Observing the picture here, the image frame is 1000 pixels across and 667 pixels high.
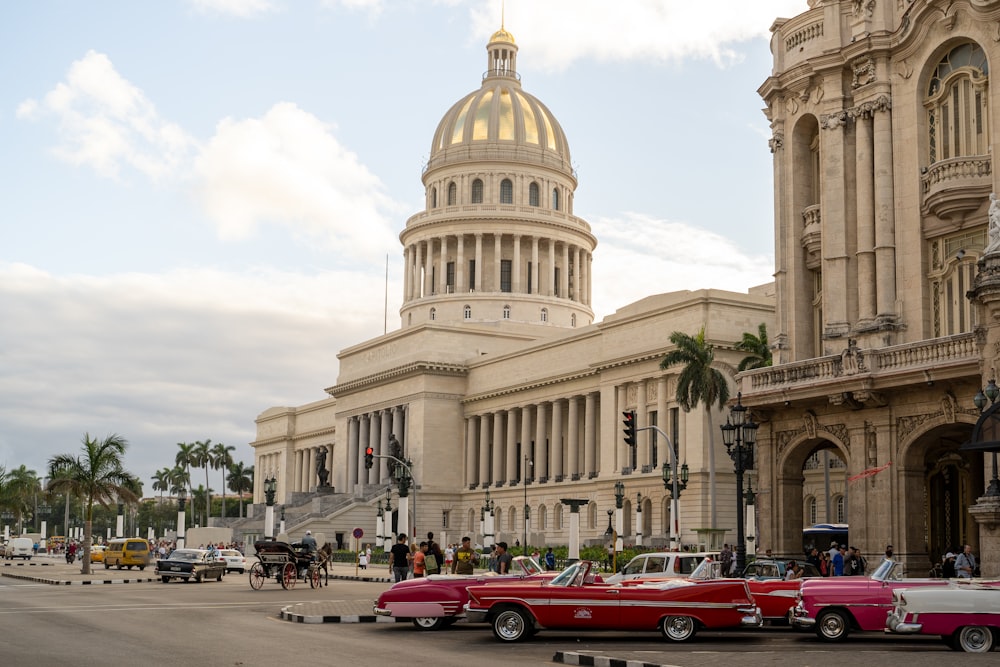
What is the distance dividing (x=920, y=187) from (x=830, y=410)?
741cm

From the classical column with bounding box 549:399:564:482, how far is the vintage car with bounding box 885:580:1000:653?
67788mm

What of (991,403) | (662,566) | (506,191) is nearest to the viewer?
(662,566)

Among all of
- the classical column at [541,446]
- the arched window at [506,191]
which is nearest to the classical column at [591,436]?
the classical column at [541,446]

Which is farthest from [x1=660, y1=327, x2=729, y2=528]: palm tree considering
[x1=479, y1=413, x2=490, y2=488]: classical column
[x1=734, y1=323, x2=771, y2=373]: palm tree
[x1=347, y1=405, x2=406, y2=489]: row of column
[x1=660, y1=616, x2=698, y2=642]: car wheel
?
[x1=660, y1=616, x2=698, y2=642]: car wheel

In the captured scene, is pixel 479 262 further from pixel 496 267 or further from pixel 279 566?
pixel 279 566

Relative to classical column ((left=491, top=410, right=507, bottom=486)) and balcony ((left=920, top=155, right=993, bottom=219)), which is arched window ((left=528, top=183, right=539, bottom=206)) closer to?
classical column ((left=491, top=410, right=507, bottom=486))

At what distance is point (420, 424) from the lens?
98.6 m

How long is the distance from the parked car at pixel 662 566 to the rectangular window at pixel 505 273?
291 ft

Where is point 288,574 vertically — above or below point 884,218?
below

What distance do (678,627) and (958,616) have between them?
4.70 metres

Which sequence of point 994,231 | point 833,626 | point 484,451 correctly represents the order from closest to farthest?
point 833,626 → point 994,231 → point 484,451

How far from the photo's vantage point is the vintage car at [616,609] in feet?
73.2

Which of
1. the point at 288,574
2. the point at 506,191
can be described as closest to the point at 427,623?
the point at 288,574

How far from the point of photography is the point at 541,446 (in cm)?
9044
